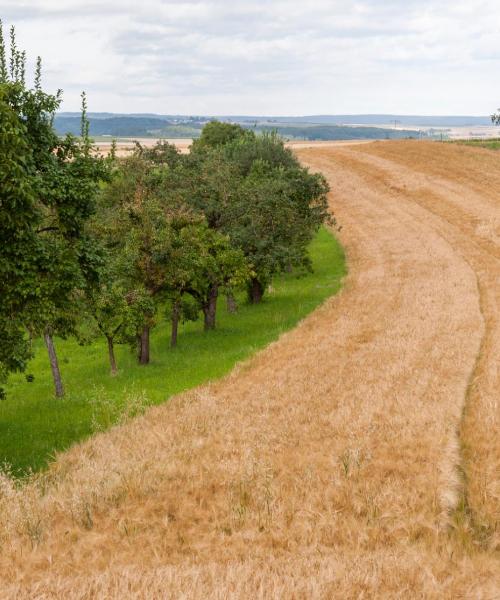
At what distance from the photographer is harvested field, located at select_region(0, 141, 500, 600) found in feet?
35.2

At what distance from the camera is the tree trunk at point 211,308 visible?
42438mm

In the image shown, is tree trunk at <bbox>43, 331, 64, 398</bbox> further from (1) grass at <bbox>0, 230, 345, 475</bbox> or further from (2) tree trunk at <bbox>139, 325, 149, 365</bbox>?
(2) tree trunk at <bbox>139, 325, 149, 365</bbox>

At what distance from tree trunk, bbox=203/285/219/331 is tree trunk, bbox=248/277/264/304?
16.4ft

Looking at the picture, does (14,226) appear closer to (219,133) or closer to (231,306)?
(231,306)

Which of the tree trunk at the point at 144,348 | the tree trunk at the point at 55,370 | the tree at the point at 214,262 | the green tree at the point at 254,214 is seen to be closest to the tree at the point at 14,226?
the tree trunk at the point at 55,370

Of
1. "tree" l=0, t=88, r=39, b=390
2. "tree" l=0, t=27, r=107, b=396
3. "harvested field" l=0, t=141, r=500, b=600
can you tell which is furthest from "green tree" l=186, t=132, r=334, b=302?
"tree" l=0, t=88, r=39, b=390

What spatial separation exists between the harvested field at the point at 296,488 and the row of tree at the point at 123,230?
5.48m

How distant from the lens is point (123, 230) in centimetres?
3547

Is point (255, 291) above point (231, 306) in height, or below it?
above

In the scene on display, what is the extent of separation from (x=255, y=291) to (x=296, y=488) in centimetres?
3419

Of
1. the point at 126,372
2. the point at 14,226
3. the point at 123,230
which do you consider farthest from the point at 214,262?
the point at 14,226

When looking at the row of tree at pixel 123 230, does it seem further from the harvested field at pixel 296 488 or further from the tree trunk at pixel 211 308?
the harvested field at pixel 296 488

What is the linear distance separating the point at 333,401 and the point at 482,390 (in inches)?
213

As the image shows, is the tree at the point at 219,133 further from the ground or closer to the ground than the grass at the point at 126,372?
further from the ground
